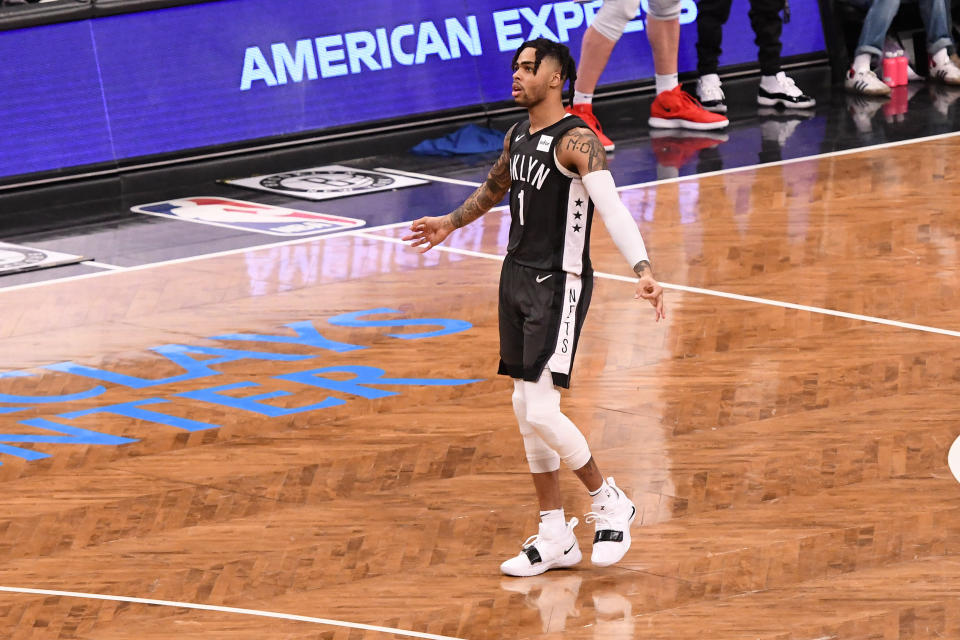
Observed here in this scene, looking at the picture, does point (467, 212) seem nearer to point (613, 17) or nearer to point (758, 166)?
point (758, 166)

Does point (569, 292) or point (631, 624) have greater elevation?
point (569, 292)

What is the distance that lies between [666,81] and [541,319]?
25.6ft

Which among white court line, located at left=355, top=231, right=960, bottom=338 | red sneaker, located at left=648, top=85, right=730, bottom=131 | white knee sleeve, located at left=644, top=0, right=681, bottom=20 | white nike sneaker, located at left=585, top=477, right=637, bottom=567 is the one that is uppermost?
white nike sneaker, located at left=585, top=477, right=637, bottom=567

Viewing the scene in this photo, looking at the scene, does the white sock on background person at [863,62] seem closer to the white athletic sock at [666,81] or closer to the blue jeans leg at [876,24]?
the blue jeans leg at [876,24]

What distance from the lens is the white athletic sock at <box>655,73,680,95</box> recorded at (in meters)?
13.3

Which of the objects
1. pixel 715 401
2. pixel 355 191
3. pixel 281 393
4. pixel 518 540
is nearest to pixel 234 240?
pixel 355 191

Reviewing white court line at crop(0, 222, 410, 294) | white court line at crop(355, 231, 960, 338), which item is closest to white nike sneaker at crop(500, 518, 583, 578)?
white court line at crop(355, 231, 960, 338)

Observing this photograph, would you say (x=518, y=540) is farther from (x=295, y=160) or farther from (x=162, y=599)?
(x=295, y=160)

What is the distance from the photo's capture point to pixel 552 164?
19.2 ft

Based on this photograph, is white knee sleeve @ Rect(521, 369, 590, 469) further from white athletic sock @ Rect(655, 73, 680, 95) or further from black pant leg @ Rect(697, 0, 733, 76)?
black pant leg @ Rect(697, 0, 733, 76)

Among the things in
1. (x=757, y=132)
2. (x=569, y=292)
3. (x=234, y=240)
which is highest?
(x=569, y=292)

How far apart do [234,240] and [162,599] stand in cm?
524

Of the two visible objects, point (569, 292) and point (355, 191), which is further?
point (355, 191)

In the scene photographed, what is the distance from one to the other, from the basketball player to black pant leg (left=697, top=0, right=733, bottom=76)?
8019 mm
